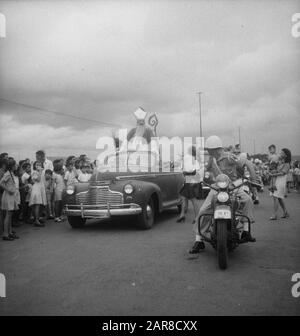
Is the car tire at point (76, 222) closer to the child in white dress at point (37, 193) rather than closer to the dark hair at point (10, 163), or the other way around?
the child in white dress at point (37, 193)

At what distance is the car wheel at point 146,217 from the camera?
8.04 m

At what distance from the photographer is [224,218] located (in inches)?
198

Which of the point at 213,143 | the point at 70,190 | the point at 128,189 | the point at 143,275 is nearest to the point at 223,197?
the point at 213,143

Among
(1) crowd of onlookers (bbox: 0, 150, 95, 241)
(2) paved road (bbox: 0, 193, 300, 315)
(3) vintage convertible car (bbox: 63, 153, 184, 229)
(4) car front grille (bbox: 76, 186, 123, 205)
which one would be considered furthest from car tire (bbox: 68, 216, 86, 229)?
(1) crowd of onlookers (bbox: 0, 150, 95, 241)

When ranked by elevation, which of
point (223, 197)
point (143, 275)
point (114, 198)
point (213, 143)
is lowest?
point (143, 275)

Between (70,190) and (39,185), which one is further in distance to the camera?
(39,185)

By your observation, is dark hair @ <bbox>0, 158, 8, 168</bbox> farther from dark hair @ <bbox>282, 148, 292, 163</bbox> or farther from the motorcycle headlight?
dark hair @ <bbox>282, 148, 292, 163</bbox>

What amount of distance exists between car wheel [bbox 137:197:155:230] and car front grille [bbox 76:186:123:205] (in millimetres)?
529

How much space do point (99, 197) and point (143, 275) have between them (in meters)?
3.45

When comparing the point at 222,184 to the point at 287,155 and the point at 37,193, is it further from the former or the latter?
the point at 37,193

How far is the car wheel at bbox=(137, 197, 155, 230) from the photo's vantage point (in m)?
8.04

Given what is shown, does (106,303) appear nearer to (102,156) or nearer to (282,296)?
(282,296)

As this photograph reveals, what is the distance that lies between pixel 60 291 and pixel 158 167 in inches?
230

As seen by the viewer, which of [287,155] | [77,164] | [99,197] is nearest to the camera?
[99,197]
